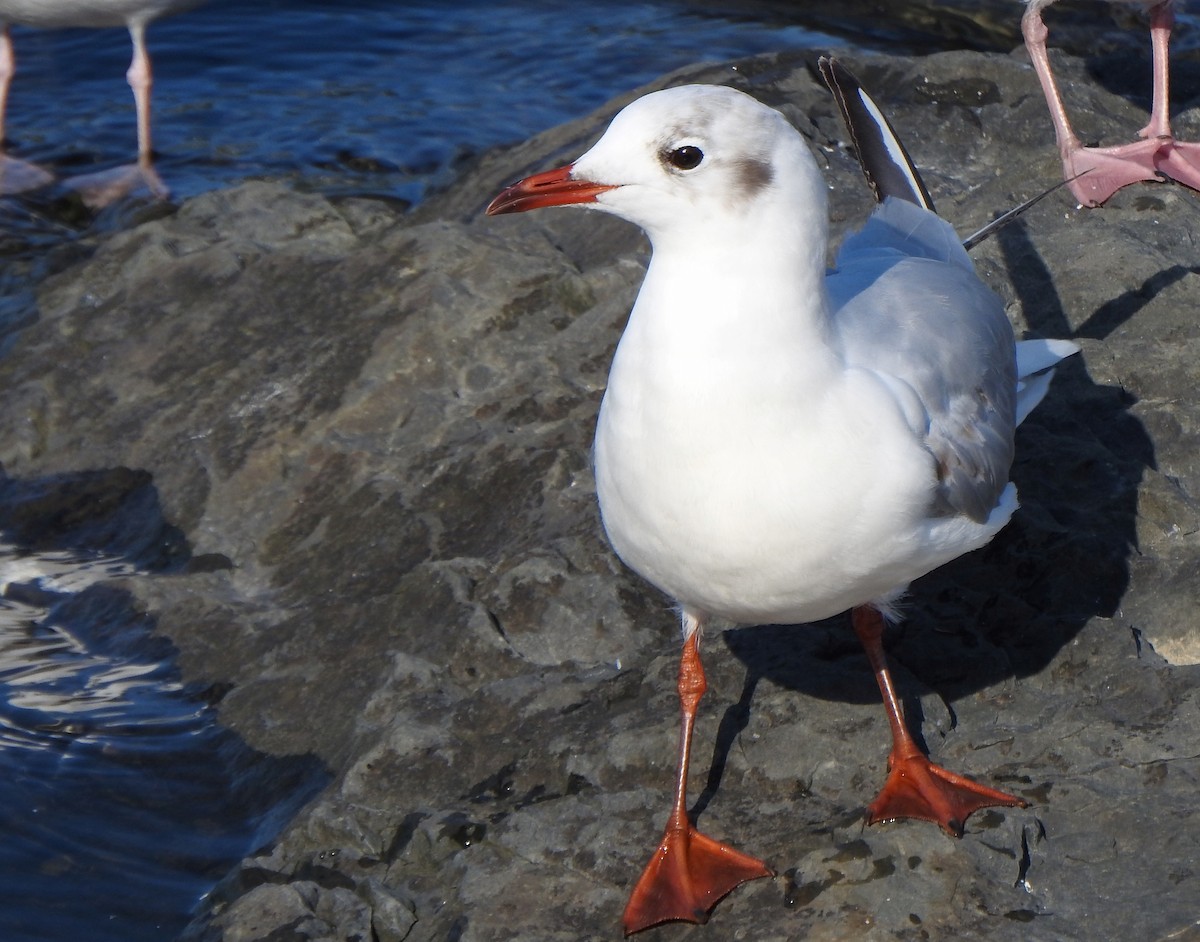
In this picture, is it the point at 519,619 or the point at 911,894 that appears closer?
the point at 911,894

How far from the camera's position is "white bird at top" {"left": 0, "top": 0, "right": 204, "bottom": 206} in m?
8.43

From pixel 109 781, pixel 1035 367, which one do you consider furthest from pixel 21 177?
pixel 1035 367

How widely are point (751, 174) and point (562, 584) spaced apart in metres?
1.59

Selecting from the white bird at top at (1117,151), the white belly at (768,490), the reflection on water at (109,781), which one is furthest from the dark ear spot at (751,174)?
the white bird at top at (1117,151)

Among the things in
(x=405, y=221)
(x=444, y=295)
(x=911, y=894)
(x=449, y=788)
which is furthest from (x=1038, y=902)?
(x=405, y=221)

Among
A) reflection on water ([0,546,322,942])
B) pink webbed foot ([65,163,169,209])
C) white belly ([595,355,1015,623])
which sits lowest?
reflection on water ([0,546,322,942])

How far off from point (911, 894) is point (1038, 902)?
0.26 meters

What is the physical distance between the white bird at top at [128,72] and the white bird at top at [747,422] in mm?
5793

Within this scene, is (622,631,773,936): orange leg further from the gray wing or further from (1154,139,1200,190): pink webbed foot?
(1154,139,1200,190): pink webbed foot

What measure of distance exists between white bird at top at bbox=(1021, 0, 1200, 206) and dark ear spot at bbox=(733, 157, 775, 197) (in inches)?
106

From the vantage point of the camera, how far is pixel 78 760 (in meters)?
4.33

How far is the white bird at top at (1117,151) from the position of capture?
574 cm

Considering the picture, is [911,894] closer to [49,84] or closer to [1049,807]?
[1049,807]

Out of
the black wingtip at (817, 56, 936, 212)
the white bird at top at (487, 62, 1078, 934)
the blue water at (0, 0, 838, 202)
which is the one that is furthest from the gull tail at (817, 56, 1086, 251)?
the blue water at (0, 0, 838, 202)
